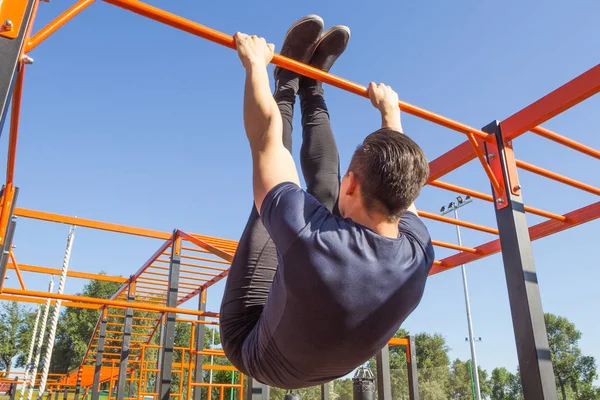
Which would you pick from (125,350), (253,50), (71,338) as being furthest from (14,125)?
(71,338)

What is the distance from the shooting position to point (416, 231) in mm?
1344

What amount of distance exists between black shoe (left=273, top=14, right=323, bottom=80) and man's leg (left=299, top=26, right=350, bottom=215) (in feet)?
0.20

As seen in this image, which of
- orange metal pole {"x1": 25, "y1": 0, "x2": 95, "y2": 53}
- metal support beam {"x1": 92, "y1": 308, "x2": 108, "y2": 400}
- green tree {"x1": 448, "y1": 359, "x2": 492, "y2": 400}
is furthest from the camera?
green tree {"x1": 448, "y1": 359, "x2": 492, "y2": 400}

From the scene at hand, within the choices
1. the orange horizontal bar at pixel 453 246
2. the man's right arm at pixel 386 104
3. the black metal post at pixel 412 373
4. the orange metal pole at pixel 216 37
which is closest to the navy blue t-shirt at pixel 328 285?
the man's right arm at pixel 386 104

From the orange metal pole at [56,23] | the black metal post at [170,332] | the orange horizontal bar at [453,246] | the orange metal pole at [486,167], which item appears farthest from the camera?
the black metal post at [170,332]

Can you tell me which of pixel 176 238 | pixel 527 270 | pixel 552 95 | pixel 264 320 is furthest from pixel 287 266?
pixel 176 238

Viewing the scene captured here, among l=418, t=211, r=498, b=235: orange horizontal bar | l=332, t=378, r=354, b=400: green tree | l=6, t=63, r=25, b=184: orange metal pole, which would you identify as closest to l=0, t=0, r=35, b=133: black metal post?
l=6, t=63, r=25, b=184: orange metal pole

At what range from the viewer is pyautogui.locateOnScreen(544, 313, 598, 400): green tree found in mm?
26594

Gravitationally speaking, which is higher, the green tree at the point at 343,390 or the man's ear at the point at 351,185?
the man's ear at the point at 351,185

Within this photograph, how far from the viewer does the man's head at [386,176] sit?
3.80 feet

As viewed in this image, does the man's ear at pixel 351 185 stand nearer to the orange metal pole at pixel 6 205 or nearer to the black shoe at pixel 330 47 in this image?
the black shoe at pixel 330 47

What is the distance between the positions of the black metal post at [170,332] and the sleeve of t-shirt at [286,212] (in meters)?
4.81

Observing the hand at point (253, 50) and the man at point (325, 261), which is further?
the hand at point (253, 50)

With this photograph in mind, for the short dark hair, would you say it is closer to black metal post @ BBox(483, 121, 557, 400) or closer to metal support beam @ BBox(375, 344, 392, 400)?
black metal post @ BBox(483, 121, 557, 400)
